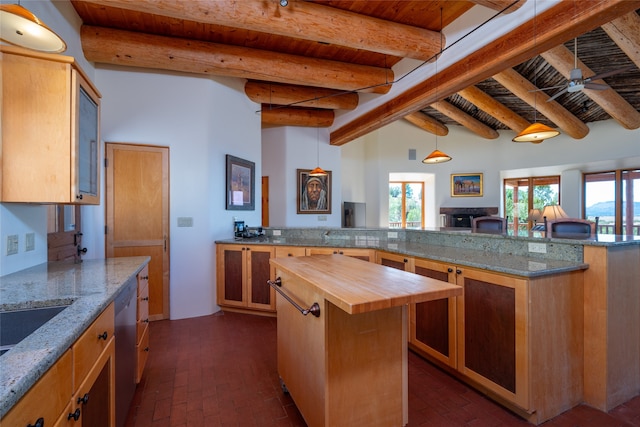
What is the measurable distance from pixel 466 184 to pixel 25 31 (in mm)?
8500

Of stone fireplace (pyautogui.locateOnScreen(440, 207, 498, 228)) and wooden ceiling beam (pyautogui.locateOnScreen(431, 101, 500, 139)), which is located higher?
wooden ceiling beam (pyautogui.locateOnScreen(431, 101, 500, 139))

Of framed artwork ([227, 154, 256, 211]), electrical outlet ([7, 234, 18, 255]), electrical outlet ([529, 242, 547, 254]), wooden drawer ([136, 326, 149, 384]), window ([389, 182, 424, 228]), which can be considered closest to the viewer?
electrical outlet ([7, 234, 18, 255])

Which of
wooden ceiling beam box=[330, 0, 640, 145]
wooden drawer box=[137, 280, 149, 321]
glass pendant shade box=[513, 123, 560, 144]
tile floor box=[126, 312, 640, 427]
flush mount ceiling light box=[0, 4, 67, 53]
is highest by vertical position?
wooden ceiling beam box=[330, 0, 640, 145]

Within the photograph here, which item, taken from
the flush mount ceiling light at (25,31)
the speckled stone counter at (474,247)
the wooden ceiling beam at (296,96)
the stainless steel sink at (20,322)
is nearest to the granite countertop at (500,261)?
the speckled stone counter at (474,247)

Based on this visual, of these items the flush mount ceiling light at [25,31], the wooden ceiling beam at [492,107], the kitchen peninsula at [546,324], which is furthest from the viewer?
the wooden ceiling beam at [492,107]

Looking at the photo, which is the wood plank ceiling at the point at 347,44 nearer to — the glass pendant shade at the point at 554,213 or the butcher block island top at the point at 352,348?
the glass pendant shade at the point at 554,213

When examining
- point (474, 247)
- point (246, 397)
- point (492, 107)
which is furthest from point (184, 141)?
point (492, 107)

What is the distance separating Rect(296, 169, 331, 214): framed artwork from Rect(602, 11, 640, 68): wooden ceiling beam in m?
4.44

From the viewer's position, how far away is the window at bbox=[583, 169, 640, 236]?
6.37 metres

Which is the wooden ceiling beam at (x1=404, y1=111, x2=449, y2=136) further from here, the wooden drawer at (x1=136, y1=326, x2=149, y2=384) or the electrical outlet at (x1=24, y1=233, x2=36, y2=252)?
the electrical outlet at (x1=24, y1=233, x2=36, y2=252)

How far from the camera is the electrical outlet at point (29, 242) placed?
70.5 inches

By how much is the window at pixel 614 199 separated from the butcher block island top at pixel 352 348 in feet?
25.5

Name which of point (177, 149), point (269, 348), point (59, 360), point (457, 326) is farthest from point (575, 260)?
point (177, 149)

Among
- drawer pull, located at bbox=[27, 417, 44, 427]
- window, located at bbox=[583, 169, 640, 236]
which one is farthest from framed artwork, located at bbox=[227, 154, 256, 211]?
window, located at bbox=[583, 169, 640, 236]
